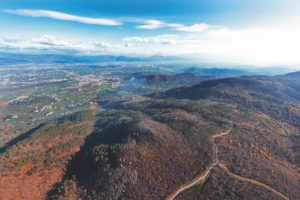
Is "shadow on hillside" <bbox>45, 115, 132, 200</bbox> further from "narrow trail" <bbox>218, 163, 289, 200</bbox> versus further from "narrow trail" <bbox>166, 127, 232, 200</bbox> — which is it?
"narrow trail" <bbox>218, 163, 289, 200</bbox>

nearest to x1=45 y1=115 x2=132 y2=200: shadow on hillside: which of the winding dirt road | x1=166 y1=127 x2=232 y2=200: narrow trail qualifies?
x1=166 y1=127 x2=232 y2=200: narrow trail

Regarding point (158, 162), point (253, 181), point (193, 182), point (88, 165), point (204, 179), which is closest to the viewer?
point (193, 182)

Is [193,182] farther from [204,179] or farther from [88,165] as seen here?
[88,165]

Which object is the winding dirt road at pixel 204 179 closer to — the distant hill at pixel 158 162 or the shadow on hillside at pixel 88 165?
the distant hill at pixel 158 162

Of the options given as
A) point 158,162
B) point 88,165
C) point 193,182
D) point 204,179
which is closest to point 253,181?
point 204,179

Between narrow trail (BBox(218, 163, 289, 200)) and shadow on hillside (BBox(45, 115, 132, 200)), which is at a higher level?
narrow trail (BBox(218, 163, 289, 200))

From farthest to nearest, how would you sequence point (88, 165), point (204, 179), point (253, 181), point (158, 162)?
point (158, 162)
point (88, 165)
point (204, 179)
point (253, 181)

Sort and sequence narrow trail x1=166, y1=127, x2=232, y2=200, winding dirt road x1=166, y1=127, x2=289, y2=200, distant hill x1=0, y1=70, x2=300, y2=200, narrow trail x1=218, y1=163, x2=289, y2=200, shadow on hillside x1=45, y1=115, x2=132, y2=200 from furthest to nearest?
shadow on hillside x1=45, y1=115, x2=132, y2=200
distant hill x1=0, y1=70, x2=300, y2=200
narrow trail x1=218, y1=163, x2=289, y2=200
winding dirt road x1=166, y1=127, x2=289, y2=200
narrow trail x1=166, y1=127, x2=232, y2=200

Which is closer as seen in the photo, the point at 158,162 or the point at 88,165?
the point at 88,165

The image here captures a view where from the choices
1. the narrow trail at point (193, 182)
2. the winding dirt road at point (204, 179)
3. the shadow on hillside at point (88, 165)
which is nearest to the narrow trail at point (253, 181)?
the winding dirt road at point (204, 179)

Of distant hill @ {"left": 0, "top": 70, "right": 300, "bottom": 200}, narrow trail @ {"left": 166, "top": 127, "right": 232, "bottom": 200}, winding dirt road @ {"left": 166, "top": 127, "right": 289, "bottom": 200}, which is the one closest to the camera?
narrow trail @ {"left": 166, "top": 127, "right": 232, "bottom": 200}

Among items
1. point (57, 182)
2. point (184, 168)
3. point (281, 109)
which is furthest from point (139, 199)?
point (281, 109)

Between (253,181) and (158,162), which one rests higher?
(158,162)
